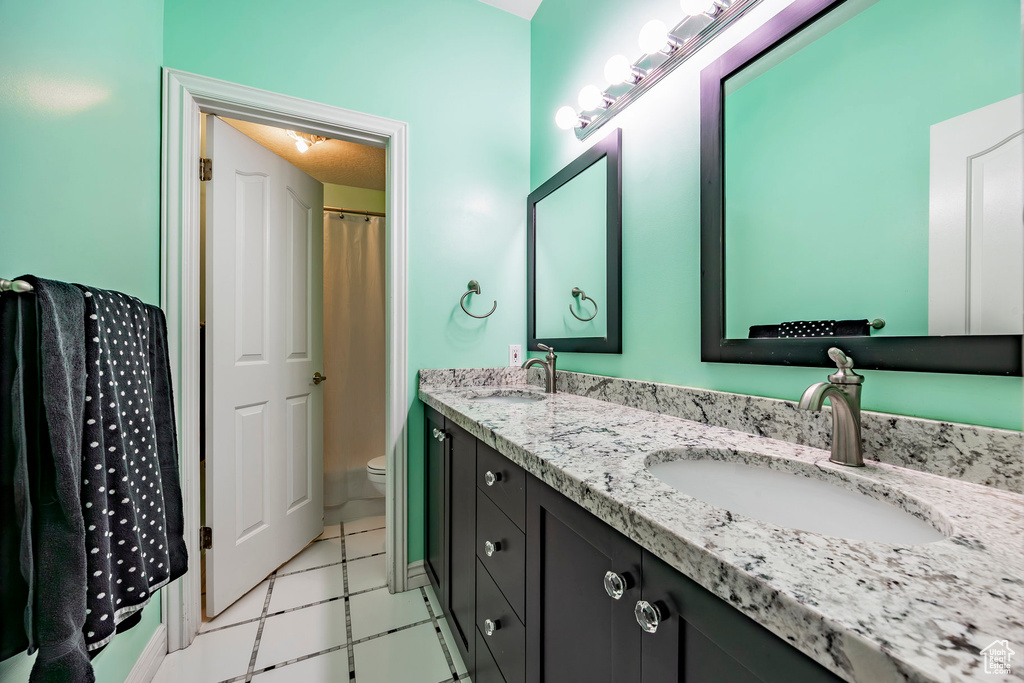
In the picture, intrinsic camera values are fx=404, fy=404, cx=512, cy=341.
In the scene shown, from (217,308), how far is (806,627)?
6.21 feet

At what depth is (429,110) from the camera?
5.86ft

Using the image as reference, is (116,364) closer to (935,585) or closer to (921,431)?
(935,585)

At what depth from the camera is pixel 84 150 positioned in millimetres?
901

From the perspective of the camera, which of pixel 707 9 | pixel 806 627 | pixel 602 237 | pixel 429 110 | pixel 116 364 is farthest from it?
Answer: pixel 429 110

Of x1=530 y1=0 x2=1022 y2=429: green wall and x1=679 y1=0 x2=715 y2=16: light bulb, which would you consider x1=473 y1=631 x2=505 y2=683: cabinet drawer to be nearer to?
x1=530 y1=0 x2=1022 y2=429: green wall

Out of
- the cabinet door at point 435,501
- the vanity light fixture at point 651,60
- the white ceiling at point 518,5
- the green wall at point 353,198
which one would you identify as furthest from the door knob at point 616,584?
the green wall at point 353,198

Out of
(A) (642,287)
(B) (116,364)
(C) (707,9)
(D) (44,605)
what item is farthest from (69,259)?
(C) (707,9)

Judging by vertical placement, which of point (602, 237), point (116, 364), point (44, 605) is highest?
point (602, 237)

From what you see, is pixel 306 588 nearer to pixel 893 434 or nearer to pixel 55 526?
pixel 55 526

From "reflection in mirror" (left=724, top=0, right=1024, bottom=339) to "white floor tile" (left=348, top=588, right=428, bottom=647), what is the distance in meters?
1.53

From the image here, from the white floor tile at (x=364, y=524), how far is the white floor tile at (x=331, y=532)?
5 cm

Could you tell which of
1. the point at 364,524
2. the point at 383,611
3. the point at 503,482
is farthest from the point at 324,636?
the point at 503,482

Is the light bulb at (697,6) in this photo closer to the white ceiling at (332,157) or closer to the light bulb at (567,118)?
the light bulb at (567,118)

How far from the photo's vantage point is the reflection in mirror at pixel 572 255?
59.8 inches
